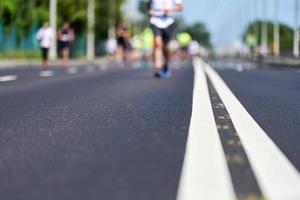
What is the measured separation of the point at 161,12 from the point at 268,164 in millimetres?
13038

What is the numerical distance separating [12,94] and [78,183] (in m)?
7.31

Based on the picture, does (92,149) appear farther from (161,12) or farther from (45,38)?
(45,38)

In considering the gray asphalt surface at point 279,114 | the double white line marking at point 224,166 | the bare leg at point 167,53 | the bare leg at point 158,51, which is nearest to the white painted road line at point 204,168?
the double white line marking at point 224,166

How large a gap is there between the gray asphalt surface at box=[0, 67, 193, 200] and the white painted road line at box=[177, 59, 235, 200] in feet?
0.23

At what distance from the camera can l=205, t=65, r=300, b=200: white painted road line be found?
155 inches

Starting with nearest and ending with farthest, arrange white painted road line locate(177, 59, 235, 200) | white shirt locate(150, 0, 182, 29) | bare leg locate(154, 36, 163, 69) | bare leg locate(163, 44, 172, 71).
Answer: white painted road line locate(177, 59, 235, 200) → bare leg locate(154, 36, 163, 69) → bare leg locate(163, 44, 172, 71) → white shirt locate(150, 0, 182, 29)

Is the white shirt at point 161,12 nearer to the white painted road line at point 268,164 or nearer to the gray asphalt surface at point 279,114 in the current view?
the gray asphalt surface at point 279,114

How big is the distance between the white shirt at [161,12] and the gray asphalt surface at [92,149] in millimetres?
7523

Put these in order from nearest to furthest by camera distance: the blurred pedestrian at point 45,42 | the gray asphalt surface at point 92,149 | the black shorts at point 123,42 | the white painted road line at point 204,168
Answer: the white painted road line at point 204,168 < the gray asphalt surface at point 92,149 < the blurred pedestrian at point 45,42 < the black shorts at point 123,42

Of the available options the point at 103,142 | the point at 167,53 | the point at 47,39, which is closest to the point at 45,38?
the point at 47,39

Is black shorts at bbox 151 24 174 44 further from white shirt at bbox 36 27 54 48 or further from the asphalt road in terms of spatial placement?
white shirt at bbox 36 27 54 48

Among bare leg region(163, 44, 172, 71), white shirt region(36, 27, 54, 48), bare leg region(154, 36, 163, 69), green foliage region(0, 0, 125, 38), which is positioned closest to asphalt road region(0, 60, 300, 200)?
bare leg region(154, 36, 163, 69)

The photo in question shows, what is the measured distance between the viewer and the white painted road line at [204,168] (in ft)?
12.7

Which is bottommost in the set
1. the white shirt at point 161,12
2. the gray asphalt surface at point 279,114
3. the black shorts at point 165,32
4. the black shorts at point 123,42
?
the black shorts at point 123,42
